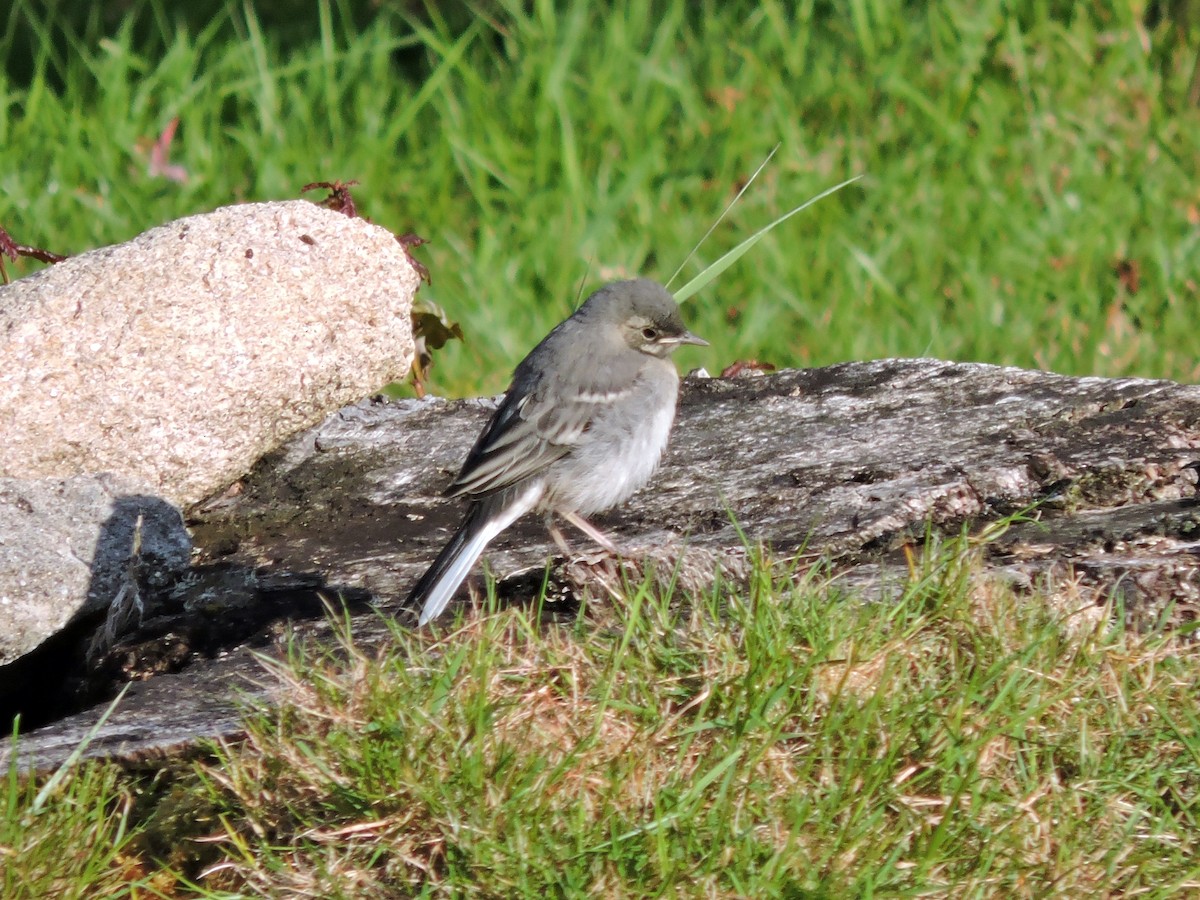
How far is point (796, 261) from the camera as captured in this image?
267 inches

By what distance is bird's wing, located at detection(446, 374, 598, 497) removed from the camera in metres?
3.86

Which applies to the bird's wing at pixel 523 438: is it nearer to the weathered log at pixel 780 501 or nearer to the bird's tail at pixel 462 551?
the bird's tail at pixel 462 551

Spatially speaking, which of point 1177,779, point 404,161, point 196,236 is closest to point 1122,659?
point 1177,779

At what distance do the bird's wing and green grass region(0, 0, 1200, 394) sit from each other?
6.52ft

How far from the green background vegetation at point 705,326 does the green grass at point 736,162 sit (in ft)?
0.07

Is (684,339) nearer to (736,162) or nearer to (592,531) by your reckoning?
(592,531)

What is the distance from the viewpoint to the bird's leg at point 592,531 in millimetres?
3719

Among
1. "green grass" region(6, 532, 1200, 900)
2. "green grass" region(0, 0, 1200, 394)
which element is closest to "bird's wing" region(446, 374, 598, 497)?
"green grass" region(6, 532, 1200, 900)

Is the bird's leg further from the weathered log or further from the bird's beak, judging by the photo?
the bird's beak

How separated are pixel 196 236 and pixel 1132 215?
4.39 meters

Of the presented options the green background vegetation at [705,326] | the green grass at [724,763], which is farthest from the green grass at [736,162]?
the green grass at [724,763]

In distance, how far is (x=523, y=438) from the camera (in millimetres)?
4004

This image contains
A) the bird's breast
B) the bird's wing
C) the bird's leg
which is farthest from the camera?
the bird's breast

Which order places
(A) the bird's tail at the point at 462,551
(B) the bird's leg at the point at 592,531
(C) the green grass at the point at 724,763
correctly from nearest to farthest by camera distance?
(C) the green grass at the point at 724,763 → (A) the bird's tail at the point at 462,551 → (B) the bird's leg at the point at 592,531
